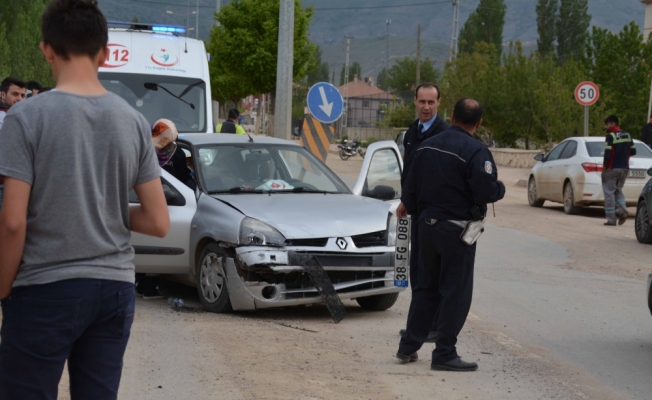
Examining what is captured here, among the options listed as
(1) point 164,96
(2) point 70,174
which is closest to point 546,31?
(1) point 164,96

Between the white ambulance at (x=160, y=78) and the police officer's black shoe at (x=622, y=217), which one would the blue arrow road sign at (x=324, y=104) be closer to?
the white ambulance at (x=160, y=78)

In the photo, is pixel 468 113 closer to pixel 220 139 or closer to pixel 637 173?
pixel 220 139

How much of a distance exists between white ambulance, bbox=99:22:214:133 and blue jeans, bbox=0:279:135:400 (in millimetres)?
11765

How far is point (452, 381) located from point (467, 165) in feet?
4.51

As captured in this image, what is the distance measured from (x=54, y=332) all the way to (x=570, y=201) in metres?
17.8

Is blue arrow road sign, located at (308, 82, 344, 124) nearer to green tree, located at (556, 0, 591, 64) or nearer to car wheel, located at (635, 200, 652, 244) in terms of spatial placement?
car wheel, located at (635, 200, 652, 244)

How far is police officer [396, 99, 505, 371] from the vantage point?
21.0ft

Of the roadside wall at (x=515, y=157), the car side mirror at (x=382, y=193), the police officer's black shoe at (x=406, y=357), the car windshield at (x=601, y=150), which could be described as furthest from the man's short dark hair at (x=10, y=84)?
the roadside wall at (x=515, y=157)

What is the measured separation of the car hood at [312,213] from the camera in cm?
811

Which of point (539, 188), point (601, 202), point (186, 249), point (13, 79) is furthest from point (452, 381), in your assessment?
point (539, 188)

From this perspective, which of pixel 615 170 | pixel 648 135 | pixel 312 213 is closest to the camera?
pixel 312 213

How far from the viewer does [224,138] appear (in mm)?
9734

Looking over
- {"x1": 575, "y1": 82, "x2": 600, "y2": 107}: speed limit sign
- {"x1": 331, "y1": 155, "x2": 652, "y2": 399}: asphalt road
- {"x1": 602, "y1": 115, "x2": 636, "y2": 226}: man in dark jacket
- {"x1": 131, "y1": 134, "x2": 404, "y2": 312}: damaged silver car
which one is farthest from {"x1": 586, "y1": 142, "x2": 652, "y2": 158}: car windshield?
{"x1": 131, "y1": 134, "x2": 404, "y2": 312}: damaged silver car

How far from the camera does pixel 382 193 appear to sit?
9.14 m
